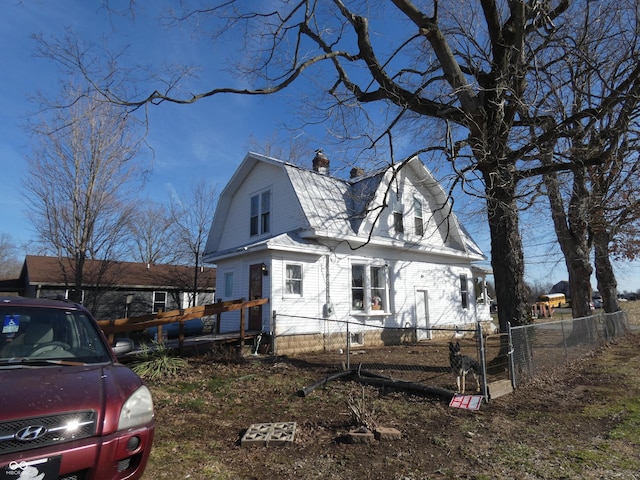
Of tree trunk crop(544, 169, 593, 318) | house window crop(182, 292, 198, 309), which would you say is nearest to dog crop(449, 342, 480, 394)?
tree trunk crop(544, 169, 593, 318)

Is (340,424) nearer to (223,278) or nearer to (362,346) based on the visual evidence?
(362,346)

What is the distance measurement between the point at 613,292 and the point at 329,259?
14551mm

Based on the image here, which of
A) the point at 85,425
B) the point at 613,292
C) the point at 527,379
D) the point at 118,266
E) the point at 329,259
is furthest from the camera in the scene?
the point at 118,266

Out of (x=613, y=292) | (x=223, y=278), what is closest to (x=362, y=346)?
(x=223, y=278)

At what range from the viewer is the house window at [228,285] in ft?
49.1

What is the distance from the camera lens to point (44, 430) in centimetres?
265

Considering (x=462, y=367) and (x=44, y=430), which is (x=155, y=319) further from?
(x=44, y=430)

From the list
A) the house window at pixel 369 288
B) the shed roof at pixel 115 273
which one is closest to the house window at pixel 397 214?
the house window at pixel 369 288

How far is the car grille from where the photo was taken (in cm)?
254

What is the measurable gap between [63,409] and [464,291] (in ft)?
61.7

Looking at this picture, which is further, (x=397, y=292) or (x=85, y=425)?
(x=397, y=292)

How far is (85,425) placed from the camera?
9.18 feet

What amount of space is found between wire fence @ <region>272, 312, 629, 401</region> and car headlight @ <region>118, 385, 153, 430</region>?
470cm

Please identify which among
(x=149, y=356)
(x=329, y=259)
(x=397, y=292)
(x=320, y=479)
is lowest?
(x=320, y=479)
